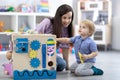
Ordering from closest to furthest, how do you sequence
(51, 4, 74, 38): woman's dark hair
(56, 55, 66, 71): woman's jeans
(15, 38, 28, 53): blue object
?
(15, 38, 28, 53): blue object, (51, 4, 74, 38): woman's dark hair, (56, 55, 66, 71): woman's jeans

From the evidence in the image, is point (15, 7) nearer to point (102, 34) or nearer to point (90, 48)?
point (102, 34)

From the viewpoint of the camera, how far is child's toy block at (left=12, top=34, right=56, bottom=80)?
91.3 inches

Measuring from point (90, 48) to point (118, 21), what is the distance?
348 centimetres

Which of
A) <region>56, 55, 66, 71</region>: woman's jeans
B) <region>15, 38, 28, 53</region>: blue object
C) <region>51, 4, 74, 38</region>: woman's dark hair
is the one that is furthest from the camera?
<region>56, 55, 66, 71</region>: woman's jeans

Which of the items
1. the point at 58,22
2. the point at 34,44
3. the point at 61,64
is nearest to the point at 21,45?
the point at 34,44

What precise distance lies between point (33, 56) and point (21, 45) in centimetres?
13

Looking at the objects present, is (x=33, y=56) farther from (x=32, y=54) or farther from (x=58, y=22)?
(x=58, y=22)

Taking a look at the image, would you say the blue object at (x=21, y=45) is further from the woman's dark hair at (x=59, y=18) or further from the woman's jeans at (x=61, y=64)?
the woman's jeans at (x=61, y=64)

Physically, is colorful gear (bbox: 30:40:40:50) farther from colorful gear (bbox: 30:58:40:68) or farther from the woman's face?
the woman's face

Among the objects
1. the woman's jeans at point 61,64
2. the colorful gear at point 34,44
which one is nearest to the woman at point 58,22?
the woman's jeans at point 61,64

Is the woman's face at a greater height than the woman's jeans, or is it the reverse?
the woman's face

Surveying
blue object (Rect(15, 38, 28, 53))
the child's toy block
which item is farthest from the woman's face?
blue object (Rect(15, 38, 28, 53))

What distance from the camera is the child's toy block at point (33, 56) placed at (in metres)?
2.32

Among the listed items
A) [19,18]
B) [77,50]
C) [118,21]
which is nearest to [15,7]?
[19,18]
